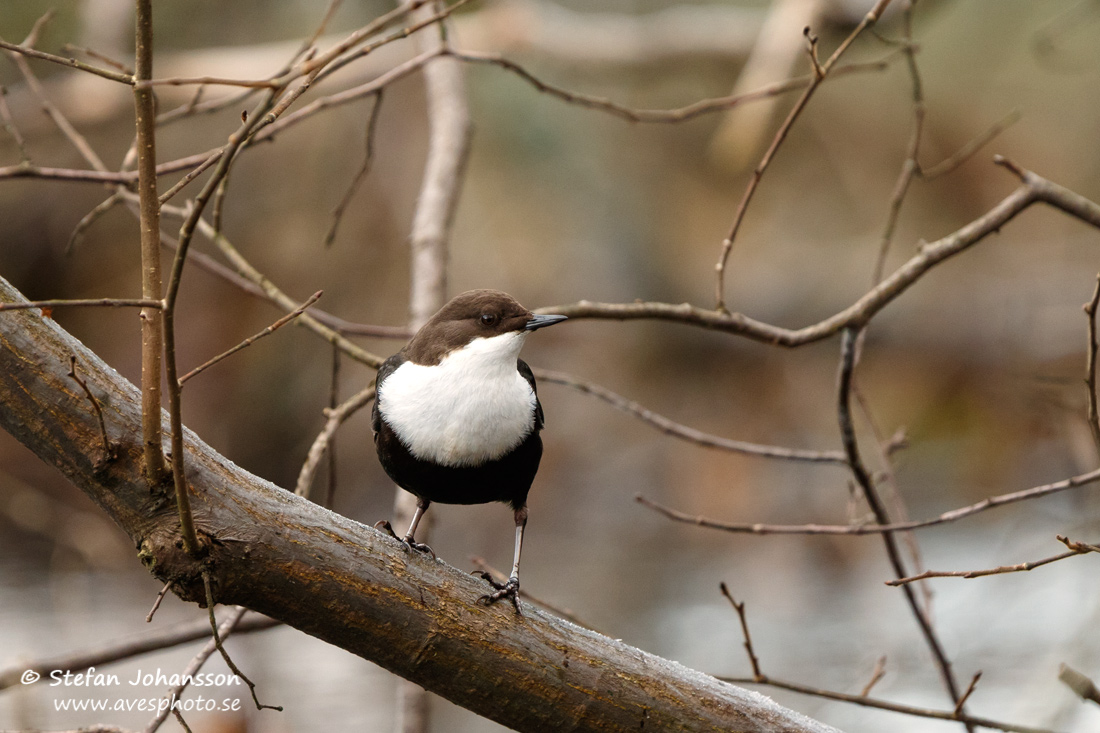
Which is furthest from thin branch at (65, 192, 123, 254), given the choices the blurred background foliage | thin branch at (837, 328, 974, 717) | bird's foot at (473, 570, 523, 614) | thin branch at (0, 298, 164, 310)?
the blurred background foliage

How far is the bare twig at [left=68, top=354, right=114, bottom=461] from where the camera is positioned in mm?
1736

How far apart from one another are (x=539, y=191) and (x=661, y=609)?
5.86 meters

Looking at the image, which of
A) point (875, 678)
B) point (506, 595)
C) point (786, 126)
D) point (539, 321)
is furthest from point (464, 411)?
point (875, 678)

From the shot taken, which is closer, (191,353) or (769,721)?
(769,721)

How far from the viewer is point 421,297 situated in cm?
354

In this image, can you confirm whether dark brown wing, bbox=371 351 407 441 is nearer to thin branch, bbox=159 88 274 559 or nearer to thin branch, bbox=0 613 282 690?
thin branch, bbox=0 613 282 690

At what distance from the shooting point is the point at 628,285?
12242mm

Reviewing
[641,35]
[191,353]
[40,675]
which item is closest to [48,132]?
[191,353]

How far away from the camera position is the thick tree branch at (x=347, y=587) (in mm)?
1829

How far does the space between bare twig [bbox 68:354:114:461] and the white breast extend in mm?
816

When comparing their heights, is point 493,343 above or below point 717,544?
below

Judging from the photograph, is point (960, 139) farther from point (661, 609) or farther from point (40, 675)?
point (40, 675)

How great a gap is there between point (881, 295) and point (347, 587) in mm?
1675

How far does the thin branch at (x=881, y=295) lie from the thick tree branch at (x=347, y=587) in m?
0.91
